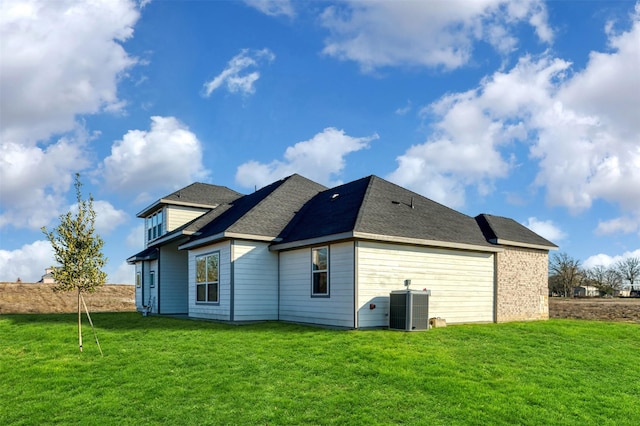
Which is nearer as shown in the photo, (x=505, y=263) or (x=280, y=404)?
(x=280, y=404)

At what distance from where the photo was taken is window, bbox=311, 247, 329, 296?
16033 millimetres

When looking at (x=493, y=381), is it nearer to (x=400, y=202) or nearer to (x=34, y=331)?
(x=400, y=202)

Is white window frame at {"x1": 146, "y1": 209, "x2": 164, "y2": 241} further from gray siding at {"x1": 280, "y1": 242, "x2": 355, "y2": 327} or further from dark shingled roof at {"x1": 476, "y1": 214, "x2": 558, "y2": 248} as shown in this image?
dark shingled roof at {"x1": 476, "y1": 214, "x2": 558, "y2": 248}

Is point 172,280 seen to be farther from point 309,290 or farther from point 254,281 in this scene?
point 309,290

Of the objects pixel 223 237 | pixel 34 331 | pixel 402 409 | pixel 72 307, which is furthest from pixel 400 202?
pixel 72 307

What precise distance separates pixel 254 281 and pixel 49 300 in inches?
906

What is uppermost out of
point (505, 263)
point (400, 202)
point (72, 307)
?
point (400, 202)

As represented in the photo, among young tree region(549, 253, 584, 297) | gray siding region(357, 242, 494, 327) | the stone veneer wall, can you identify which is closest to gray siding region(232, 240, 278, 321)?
gray siding region(357, 242, 494, 327)

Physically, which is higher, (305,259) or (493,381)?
(305,259)

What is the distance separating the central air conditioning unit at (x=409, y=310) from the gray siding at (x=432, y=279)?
46 cm

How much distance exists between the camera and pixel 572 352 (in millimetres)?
12953

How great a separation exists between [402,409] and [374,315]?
23.4 ft

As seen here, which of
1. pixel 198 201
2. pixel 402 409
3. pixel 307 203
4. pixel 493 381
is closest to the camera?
pixel 402 409

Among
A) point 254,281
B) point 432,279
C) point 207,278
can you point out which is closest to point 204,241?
point 207,278
